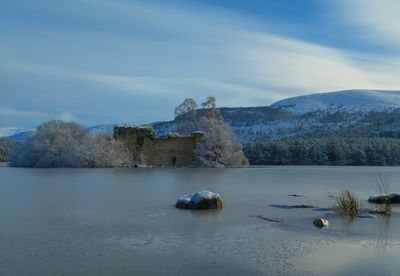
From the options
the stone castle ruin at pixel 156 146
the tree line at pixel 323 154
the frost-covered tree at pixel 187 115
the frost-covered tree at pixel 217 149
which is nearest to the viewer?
the frost-covered tree at pixel 217 149

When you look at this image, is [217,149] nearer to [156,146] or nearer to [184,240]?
[156,146]

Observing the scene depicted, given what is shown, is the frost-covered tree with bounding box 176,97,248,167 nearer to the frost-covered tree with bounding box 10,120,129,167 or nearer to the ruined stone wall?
the ruined stone wall

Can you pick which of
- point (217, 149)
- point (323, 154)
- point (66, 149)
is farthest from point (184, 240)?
point (323, 154)

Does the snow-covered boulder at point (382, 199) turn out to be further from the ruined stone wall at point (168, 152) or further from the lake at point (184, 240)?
the ruined stone wall at point (168, 152)

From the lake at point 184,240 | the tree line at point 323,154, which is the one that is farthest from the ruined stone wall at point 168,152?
the lake at point 184,240

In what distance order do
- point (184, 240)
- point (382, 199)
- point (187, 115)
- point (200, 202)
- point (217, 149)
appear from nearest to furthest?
point (184, 240) → point (200, 202) → point (382, 199) → point (217, 149) → point (187, 115)

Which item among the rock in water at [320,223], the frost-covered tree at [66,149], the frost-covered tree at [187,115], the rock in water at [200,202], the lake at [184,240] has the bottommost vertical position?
the lake at [184,240]

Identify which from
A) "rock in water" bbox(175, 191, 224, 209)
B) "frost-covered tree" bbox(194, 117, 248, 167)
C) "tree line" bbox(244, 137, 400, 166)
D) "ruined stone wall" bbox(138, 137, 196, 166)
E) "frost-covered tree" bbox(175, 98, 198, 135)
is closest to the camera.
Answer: "rock in water" bbox(175, 191, 224, 209)

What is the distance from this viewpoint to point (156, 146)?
6700cm

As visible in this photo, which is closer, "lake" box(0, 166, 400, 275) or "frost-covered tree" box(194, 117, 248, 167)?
"lake" box(0, 166, 400, 275)

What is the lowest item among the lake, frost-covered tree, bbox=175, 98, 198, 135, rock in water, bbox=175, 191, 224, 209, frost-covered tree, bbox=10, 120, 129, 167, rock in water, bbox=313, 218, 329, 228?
the lake

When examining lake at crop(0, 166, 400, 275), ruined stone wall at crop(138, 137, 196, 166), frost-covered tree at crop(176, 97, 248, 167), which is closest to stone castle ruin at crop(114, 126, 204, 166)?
ruined stone wall at crop(138, 137, 196, 166)

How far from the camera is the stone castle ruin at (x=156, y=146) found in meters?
65.0

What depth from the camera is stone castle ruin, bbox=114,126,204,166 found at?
2559 inches
